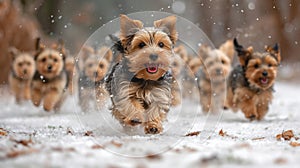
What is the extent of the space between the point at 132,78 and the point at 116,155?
228cm

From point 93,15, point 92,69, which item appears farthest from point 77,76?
point 93,15

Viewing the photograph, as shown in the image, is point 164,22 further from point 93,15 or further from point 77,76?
point 93,15

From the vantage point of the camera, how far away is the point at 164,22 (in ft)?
23.0

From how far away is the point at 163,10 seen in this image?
23.0 meters

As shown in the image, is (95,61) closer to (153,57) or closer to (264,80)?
(264,80)

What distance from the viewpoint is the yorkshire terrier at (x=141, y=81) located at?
6.76 meters

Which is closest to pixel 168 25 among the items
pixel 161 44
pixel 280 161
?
pixel 161 44

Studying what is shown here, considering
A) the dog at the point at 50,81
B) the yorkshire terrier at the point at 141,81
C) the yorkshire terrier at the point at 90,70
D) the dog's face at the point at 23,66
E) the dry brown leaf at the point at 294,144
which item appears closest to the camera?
the dry brown leaf at the point at 294,144

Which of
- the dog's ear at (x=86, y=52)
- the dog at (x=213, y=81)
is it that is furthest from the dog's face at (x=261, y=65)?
the dog's ear at (x=86, y=52)

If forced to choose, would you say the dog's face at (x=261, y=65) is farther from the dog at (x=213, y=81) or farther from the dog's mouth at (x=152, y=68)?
the dog's mouth at (x=152, y=68)

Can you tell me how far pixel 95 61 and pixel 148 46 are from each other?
5.41 metres

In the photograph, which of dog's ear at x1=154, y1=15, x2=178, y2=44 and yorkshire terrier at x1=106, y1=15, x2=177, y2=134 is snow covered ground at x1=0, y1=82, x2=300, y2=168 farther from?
dog's ear at x1=154, y1=15, x2=178, y2=44

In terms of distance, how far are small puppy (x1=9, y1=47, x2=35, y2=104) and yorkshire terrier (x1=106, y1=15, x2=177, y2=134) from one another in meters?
7.20

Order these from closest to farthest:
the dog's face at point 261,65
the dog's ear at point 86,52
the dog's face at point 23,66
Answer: the dog's face at point 261,65
the dog's ear at point 86,52
the dog's face at point 23,66
